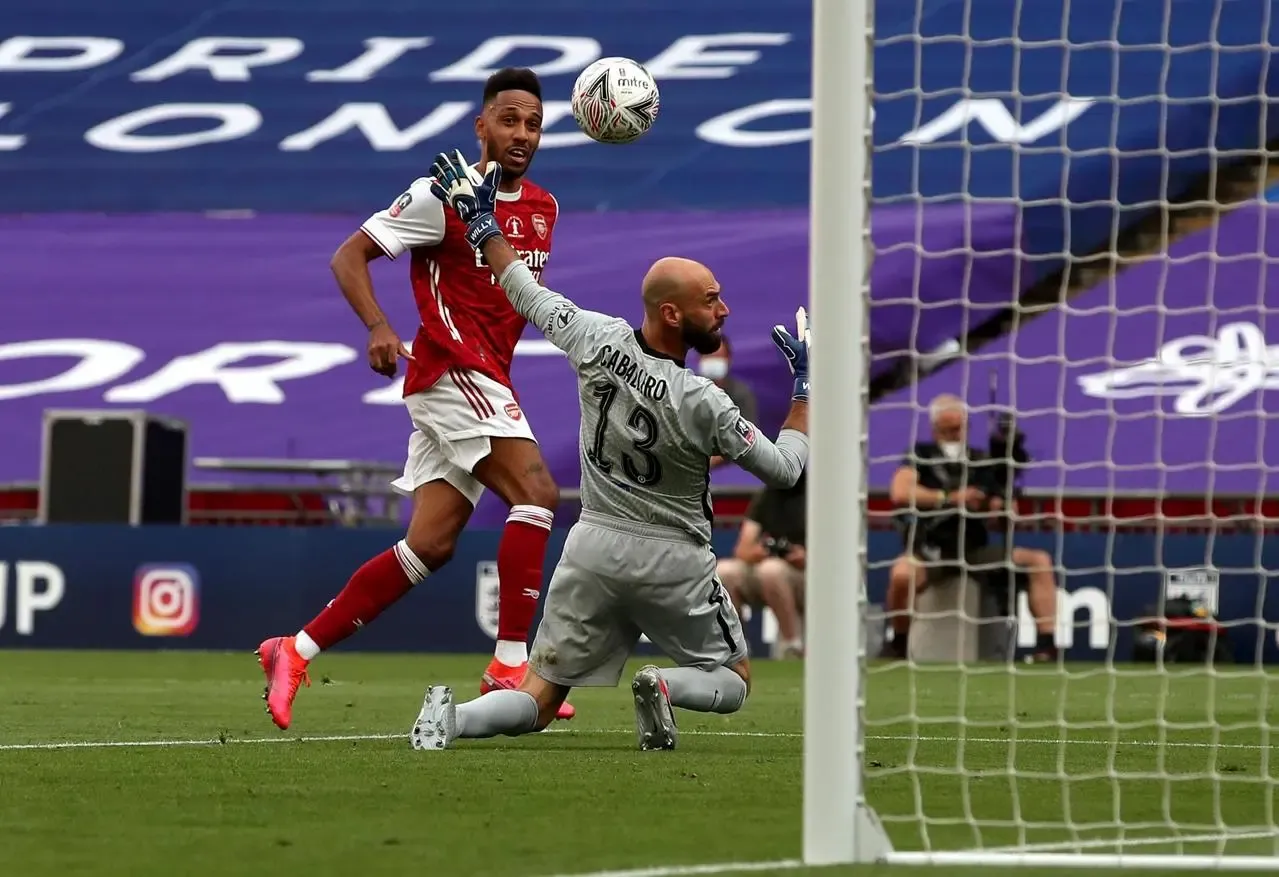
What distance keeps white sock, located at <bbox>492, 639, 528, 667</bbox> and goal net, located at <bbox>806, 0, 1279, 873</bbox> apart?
1146 millimetres

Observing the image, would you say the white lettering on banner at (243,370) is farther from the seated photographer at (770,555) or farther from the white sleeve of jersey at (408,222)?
the white sleeve of jersey at (408,222)

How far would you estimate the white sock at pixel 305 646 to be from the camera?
6750 millimetres

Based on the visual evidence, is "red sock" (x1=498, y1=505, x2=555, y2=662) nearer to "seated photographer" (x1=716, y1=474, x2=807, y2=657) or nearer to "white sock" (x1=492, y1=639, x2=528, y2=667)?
"white sock" (x1=492, y1=639, x2=528, y2=667)

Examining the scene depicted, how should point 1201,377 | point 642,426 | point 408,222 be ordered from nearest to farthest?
point 642,426
point 408,222
point 1201,377

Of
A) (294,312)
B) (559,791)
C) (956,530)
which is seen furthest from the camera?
(294,312)

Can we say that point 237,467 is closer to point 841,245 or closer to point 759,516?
point 759,516

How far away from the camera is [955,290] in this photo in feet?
57.0

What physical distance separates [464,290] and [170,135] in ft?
48.1

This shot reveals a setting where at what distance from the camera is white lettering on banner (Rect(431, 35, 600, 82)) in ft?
Result: 69.8

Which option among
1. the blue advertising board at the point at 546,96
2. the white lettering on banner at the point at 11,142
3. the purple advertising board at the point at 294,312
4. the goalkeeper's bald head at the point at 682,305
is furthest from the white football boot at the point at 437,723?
the white lettering on banner at the point at 11,142

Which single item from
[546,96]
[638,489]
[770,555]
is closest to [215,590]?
[770,555]

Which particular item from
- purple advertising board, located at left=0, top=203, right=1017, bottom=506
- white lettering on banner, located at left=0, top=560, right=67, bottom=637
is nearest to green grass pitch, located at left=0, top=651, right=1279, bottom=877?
white lettering on banner, located at left=0, top=560, right=67, bottom=637

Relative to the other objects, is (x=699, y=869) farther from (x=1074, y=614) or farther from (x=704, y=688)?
(x=1074, y=614)

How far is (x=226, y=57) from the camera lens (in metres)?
21.8
